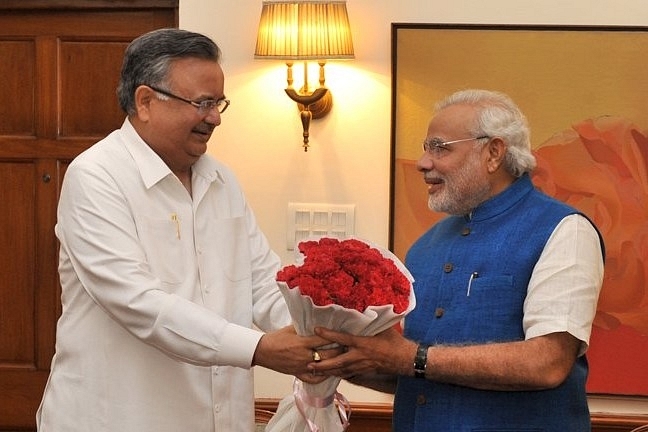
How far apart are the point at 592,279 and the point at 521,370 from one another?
27cm

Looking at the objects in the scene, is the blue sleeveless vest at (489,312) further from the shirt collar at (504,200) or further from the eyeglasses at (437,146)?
the eyeglasses at (437,146)

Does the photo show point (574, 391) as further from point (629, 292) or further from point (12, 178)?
point (12, 178)

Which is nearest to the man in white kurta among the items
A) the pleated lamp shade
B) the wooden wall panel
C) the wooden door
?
the pleated lamp shade

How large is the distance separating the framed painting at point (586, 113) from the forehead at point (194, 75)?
1.74m

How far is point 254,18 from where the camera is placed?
15.0 feet

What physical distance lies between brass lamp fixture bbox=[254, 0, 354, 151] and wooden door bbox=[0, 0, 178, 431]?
575mm

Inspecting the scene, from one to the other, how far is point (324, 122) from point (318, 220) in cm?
40

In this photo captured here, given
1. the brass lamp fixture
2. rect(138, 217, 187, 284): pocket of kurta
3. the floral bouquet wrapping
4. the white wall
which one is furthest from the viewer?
the white wall

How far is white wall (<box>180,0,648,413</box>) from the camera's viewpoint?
4512 mm

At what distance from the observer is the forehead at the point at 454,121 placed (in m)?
2.79

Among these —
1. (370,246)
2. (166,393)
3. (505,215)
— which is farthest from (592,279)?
(166,393)

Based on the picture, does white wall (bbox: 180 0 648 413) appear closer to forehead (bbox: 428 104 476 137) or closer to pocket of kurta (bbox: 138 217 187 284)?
forehead (bbox: 428 104 476 137)

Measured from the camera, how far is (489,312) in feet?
8.71

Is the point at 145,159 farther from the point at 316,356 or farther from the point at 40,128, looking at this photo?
the point at 40,128
